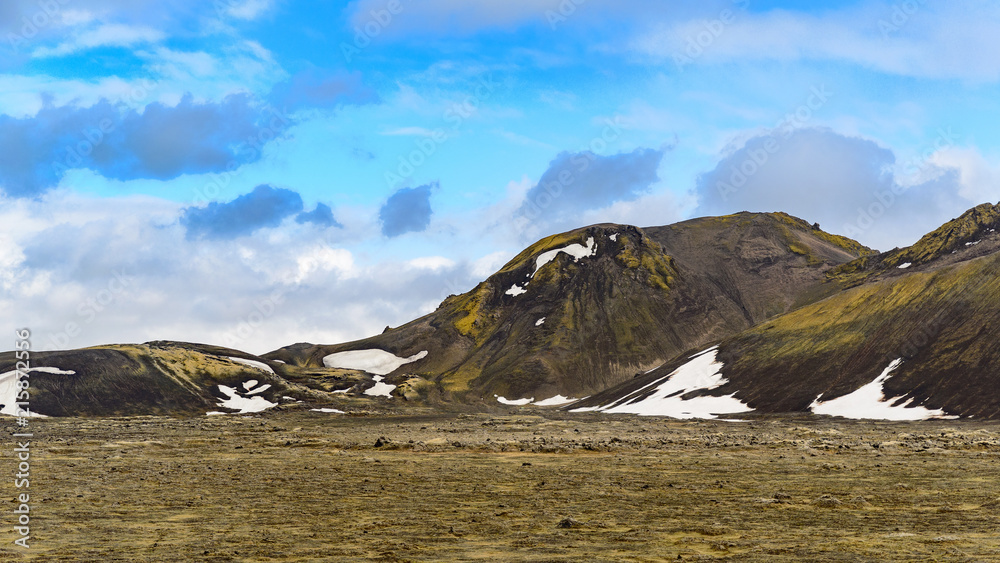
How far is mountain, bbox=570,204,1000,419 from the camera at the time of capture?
95.4 m

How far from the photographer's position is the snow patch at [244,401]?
13112cm

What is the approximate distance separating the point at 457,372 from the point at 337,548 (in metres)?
180

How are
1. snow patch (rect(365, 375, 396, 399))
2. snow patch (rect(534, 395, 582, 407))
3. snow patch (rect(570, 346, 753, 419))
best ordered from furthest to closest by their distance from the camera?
snow patch (rect(534, 395, 582, 407)) → snow patch (rect(365, 375, 396, 399)) → snow patch (rect(570, 346, 753, 419))

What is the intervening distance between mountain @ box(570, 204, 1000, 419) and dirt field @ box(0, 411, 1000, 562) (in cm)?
4590

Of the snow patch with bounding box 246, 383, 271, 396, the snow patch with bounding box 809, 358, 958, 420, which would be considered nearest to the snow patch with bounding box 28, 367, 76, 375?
the snow patch with bounding box 246, 383, 271, 396

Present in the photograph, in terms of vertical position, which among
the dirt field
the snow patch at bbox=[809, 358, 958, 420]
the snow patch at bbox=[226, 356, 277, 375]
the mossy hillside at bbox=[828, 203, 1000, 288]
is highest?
the mossy hillside at bbox=[828, 203, 1000, 288]

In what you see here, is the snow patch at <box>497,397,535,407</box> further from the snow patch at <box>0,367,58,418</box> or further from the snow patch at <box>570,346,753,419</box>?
the snow patch at <box>0,367,58,418</box>

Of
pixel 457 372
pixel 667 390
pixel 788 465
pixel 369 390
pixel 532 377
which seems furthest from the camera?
pixel 457 372

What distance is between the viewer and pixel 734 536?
66.9ft

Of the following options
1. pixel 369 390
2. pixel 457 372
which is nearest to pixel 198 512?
pixel 369 390

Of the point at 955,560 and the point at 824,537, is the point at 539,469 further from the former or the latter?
the point at 955,560

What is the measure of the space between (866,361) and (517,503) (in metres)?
98.2

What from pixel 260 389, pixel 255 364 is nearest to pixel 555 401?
pixel 255 364

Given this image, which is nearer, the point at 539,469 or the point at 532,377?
the point at 539,469
